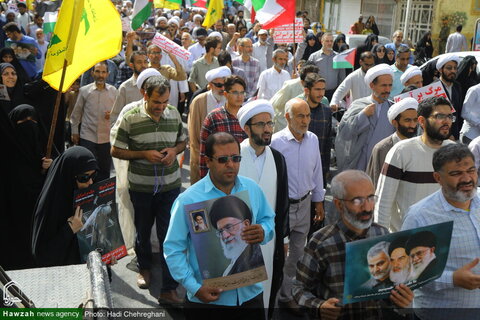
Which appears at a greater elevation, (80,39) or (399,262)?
(80,39)

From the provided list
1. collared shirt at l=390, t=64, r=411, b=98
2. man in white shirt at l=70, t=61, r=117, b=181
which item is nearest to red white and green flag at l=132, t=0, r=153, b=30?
man in white shirt at l=70, t=61, r=117, b=181

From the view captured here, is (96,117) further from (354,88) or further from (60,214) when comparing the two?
(354,88)

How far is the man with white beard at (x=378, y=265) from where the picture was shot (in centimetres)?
296

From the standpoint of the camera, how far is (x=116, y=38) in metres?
5.72

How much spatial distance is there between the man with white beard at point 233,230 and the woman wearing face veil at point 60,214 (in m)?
1.39

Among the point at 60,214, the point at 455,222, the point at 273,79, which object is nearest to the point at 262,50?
the point at 273,79

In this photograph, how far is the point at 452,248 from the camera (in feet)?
11.9

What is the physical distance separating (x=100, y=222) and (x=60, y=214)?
483mm

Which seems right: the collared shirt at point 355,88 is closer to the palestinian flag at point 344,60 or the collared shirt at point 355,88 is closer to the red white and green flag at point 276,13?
the red white and green flag at point 276,13

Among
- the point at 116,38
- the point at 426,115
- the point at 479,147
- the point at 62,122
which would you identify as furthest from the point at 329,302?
the point at 62,122

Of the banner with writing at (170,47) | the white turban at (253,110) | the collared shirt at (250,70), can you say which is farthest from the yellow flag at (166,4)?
the white turban at (253,110)

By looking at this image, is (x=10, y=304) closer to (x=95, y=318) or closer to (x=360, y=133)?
(x=95, y=318)

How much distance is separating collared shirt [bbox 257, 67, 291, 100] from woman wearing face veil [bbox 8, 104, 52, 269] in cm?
493

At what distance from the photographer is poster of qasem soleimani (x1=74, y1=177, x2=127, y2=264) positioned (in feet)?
13.3
